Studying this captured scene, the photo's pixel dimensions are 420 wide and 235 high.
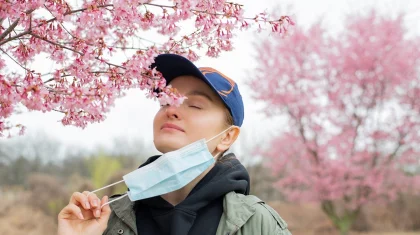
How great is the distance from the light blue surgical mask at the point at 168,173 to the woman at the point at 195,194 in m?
0.02

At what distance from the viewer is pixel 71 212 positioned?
71.2 inches

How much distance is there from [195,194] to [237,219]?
0.68 ft

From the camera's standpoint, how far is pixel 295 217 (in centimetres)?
1938

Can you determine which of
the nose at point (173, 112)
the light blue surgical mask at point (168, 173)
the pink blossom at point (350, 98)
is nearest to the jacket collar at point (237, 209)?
the light blue surgical mask at point (168, 173)

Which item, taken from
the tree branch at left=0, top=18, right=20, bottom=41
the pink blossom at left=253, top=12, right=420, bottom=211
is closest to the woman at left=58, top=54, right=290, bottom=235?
the tree branch at left=0, top=18, right=20, bottom=41

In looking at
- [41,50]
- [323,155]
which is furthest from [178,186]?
[323,155]

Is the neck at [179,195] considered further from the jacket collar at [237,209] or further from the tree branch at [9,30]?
the tree branch at [9,30]

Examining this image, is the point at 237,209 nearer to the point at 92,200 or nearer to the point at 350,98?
the point at 92,200

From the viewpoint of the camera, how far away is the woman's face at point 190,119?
195cm

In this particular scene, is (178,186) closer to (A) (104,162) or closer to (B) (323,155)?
(B) (323,155)

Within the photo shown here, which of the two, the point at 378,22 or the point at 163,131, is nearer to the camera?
the point at 163,131

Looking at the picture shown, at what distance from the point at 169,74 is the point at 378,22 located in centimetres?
1215

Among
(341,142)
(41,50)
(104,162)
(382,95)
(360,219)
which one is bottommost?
(360,219)

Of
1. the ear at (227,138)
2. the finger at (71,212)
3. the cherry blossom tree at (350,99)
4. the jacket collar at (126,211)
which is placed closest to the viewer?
the finger at (71,212)
